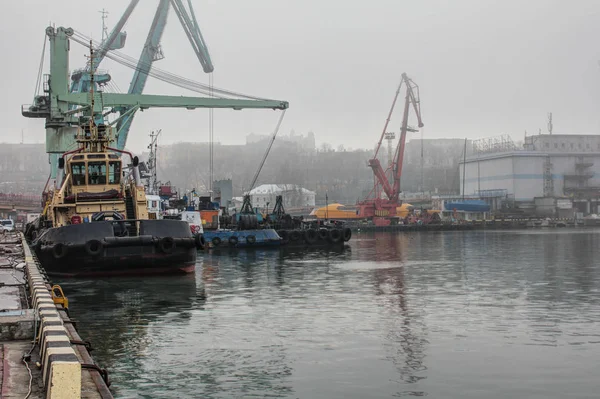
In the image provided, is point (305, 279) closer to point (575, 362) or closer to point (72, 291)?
point (72, 291)

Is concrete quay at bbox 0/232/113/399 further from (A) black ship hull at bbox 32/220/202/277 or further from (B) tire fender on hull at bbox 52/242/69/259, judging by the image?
(B) tire fender on hull at bbox 52/242/69/259

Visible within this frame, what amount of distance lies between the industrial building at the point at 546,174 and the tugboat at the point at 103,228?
106 metres

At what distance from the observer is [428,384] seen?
11.7m

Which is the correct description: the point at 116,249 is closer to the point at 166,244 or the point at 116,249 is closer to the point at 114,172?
the point at 166,244

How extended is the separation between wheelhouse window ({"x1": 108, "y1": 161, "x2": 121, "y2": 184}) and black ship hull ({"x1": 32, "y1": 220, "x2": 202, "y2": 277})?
3434 millimetres

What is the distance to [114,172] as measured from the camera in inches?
1256

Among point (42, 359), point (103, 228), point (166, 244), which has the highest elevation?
point (103, 228)

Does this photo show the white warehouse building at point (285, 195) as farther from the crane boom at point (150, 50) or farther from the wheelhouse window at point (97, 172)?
the wheelhouse window at point (97, 172)

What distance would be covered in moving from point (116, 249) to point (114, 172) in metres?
5.40

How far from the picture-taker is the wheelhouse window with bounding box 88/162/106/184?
3142cm

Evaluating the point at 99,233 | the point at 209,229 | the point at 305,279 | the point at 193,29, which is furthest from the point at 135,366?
the point at 193,29

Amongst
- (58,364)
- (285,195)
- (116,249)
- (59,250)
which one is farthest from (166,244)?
(285,195)

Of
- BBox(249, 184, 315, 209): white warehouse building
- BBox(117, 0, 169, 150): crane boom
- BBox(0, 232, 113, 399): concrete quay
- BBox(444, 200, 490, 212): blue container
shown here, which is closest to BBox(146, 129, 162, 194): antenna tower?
BBox(117, 0, 169, 150): crane boom

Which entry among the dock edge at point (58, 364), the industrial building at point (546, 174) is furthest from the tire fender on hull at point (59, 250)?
the industrial building at point (546, 174)
